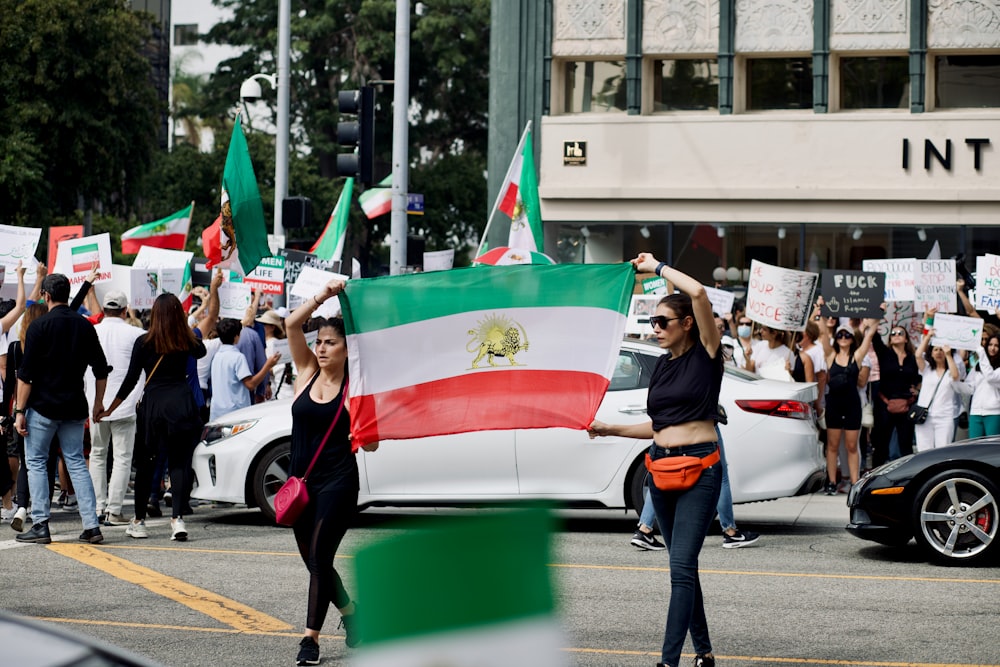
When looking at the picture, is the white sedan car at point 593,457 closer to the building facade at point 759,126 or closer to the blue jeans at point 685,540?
the blue jeans at point 685,540

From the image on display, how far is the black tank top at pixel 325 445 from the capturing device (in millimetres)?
6980

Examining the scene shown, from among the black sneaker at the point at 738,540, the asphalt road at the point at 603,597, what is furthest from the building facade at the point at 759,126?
the black sneaker at the point at 738,540

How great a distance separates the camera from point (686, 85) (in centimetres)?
2794

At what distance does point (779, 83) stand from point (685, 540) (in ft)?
72.7

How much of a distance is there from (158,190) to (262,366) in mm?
33520

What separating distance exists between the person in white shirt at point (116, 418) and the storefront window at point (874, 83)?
1817cm

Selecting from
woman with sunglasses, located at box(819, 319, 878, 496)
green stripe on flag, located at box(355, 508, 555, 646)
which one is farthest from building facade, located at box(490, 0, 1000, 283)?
green stripe on flag, located at box(355, 508, 555, 646)

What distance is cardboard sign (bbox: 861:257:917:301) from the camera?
1784 centimetres

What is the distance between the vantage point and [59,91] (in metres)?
36.7

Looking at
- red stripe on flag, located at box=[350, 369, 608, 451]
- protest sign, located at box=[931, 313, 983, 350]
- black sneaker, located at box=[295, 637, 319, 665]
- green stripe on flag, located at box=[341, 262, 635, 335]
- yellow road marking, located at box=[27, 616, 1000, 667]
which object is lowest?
yellow road marking, located at box=[27, 616, 1000, 667]

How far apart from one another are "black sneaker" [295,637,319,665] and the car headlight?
17.6 ft

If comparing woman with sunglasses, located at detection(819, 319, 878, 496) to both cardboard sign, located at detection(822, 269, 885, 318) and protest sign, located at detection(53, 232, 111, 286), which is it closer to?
cardboard sign, located at detection(822, 269, 885, 318)

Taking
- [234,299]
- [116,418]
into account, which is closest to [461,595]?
[116,418]

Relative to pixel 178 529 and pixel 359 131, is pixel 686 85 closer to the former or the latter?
pixel 359 131
